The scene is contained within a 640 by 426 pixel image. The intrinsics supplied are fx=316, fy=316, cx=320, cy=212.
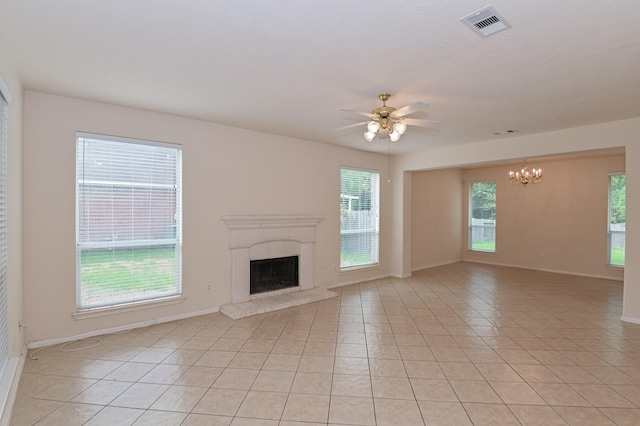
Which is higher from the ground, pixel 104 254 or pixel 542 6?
pixel 542 6

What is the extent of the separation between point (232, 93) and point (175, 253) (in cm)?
221

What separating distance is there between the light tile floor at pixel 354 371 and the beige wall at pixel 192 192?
0.49 metres

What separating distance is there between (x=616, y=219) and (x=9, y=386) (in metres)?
9.45

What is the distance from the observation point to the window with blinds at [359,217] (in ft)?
20.1

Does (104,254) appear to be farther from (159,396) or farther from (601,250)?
(601,250)

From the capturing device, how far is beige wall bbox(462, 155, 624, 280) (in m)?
6.68

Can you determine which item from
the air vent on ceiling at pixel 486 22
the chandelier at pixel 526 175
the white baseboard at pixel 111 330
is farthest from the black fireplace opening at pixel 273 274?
the chandelier at pixel 526 175

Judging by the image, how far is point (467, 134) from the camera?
489 cm

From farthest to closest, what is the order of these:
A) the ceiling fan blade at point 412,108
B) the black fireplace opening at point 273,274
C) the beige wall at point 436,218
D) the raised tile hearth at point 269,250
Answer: the beige wall at point 436,218
the black fireplace opening at point 273,274
the raised tile hearth at point 269,250
the ceiling fan blade at point 412,108

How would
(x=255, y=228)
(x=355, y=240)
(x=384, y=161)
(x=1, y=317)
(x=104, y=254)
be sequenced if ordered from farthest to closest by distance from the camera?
(x=384, y=161) → (x=355, y=240) → (x=255, y=228) → (x=104, y=254) → (x=1, y=317)

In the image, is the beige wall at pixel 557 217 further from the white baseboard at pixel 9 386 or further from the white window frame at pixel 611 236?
the white baseboard at pixel 9 386

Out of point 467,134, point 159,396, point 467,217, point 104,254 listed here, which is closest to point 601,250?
point 467,217

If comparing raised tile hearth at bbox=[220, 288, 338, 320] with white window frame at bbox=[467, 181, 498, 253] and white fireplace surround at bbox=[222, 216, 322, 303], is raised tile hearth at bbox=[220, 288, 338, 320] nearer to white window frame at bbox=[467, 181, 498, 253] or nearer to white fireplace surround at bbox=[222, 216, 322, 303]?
white fireplace surround at bbox=[222, 216, 322, 303]

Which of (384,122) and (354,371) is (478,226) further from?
(354,371)
